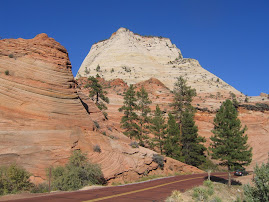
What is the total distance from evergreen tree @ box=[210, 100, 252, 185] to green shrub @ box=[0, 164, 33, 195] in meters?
17.3

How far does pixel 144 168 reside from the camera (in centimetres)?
2209

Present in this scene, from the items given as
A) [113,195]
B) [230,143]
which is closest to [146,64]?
[230,143]

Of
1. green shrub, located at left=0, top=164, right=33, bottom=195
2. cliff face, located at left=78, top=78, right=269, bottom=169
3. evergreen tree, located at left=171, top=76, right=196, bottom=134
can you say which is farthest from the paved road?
cliff face, located at left=78, top=78, right=269, bottom=169

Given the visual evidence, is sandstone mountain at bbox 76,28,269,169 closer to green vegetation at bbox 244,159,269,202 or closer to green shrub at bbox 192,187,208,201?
green shrub at bbox 192,187,208,201

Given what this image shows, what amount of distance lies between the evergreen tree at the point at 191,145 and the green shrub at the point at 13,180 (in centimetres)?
2499

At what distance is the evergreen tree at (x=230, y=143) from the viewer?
22.2 meters

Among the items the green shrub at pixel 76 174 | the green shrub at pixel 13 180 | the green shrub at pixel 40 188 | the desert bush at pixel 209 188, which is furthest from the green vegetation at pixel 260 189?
the green shrub at pixel 13 180

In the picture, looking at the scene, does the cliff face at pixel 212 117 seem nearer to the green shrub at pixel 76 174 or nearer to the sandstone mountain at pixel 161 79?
the sandstone mountain at pixel 161 79

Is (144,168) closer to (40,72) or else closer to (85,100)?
(85,100)

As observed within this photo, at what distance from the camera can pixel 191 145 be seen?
3566 cm

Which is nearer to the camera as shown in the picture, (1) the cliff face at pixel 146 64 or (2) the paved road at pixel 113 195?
(2) the paved road at pixel 113 195

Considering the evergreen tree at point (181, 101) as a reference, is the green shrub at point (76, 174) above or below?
below

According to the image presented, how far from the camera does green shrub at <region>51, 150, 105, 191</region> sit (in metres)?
14.2

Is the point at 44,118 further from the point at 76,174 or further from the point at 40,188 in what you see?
the point at 40,188
